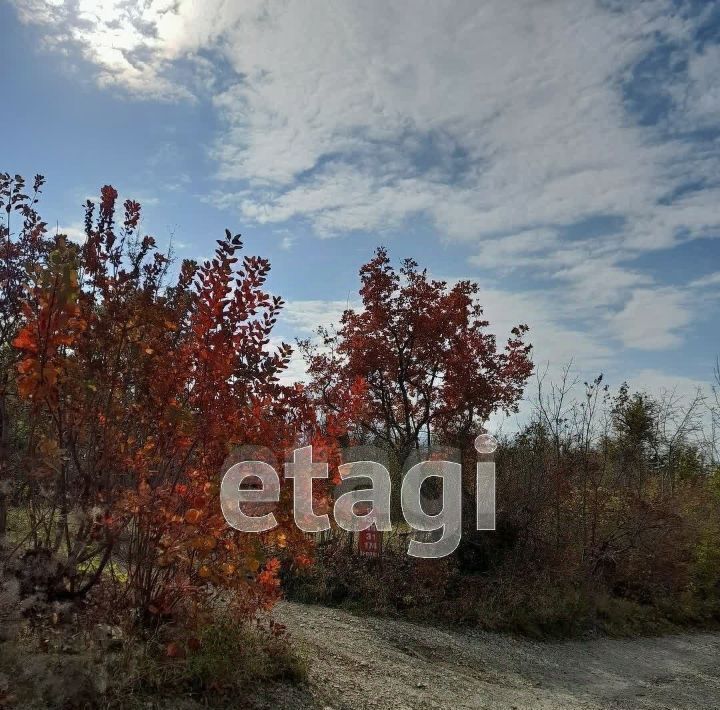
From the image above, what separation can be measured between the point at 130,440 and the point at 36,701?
4.84ft

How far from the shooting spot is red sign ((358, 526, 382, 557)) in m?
8.59

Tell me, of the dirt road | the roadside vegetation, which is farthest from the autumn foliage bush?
the dirt road

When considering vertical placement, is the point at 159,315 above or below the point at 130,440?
above

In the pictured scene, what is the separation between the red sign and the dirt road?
1.29 metres

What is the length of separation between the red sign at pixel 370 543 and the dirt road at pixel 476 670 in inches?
50.7

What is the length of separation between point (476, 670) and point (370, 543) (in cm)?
266

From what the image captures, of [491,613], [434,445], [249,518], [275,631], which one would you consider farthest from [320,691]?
[434,445]

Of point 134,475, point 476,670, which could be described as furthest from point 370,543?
point 134,475

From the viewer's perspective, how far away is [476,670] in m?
6.18

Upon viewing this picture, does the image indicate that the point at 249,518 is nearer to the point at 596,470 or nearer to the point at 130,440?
the point at 130,440

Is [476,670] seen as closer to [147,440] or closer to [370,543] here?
[370,543]

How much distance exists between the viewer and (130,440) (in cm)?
406

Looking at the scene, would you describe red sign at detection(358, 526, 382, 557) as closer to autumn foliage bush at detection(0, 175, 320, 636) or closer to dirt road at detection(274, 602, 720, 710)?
dirt road at detection(274, 602, 720, 710)

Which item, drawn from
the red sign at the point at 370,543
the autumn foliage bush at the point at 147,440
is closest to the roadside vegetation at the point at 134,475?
the autumn foliage bush at the point at 147,440
